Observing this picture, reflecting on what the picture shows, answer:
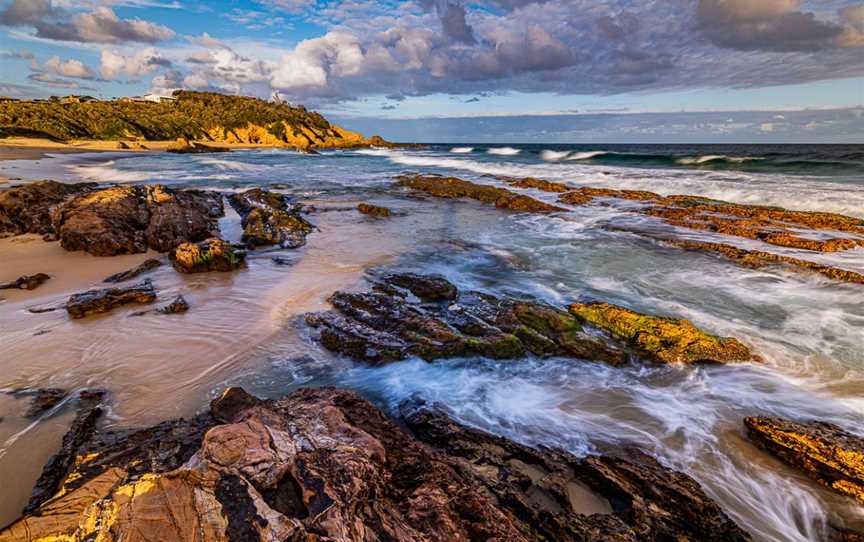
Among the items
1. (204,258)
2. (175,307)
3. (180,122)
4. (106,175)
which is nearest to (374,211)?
(204,258)

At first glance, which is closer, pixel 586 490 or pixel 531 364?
pixel 586 490

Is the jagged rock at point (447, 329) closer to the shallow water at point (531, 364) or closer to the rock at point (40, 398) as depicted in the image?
the shallow water at point (531, 364)

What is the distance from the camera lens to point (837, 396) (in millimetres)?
4961

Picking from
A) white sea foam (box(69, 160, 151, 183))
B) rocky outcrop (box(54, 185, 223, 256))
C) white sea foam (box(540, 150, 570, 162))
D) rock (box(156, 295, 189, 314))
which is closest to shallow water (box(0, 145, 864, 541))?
rock (box(156, 295, 189, 314))

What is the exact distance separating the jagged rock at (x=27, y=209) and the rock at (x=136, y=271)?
470cm

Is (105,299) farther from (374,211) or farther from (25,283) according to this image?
(374,211)

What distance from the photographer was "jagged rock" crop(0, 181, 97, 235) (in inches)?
421

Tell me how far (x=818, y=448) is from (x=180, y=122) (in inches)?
3079

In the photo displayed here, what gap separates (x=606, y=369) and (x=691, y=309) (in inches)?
129

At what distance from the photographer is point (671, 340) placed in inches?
228

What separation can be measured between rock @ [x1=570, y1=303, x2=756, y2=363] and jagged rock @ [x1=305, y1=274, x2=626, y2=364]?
48 cm

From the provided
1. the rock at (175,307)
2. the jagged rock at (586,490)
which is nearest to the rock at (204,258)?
the rock at (175,307)

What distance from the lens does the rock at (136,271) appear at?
7547 millimetres

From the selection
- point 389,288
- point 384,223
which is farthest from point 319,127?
point 389,288
